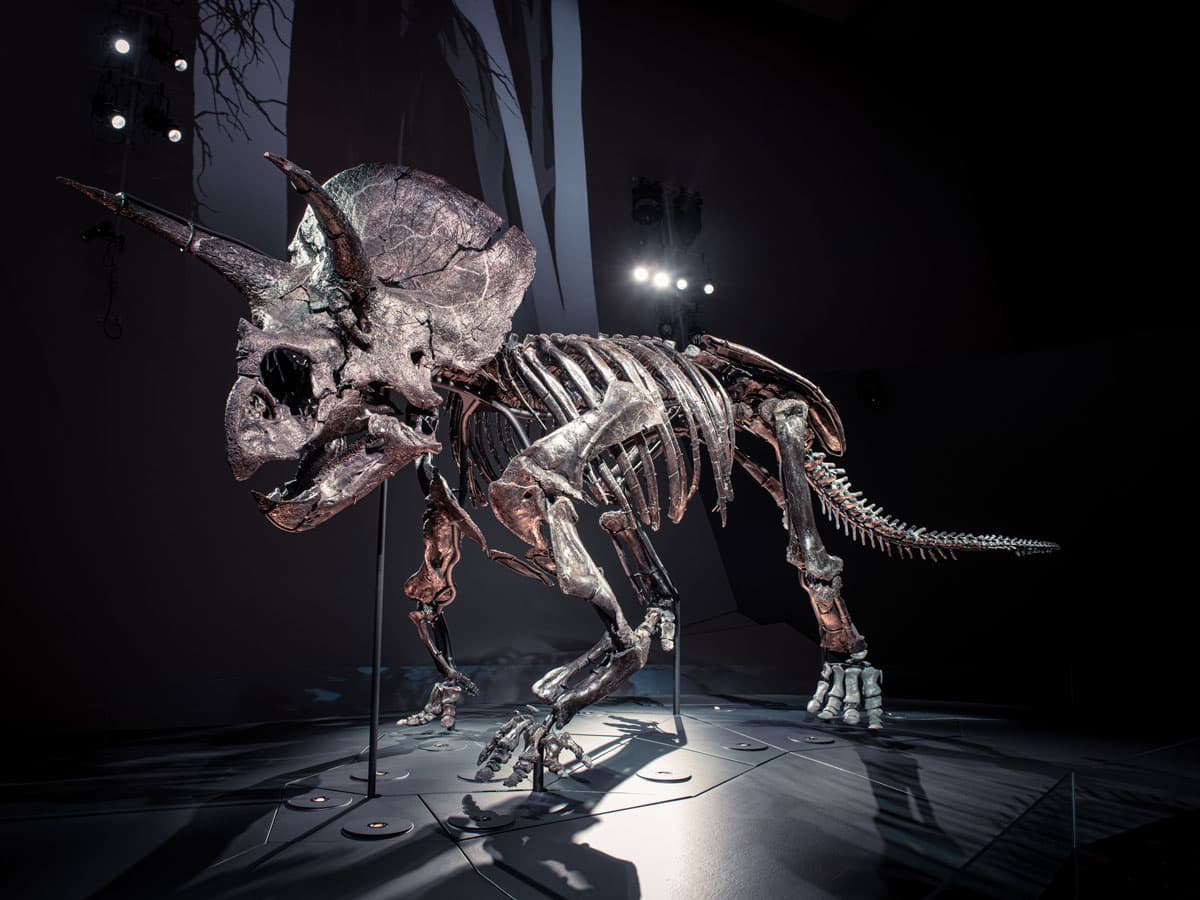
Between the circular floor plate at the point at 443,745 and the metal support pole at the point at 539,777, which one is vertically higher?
the metal support pole at the point at 539,777

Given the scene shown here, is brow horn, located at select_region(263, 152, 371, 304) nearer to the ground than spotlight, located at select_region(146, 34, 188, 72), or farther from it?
Answer: nearer to the ground

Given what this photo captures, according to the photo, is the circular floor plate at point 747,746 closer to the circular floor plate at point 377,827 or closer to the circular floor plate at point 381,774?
the circular floor plate at point 381,774

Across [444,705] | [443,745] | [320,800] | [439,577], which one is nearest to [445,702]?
[444,705]

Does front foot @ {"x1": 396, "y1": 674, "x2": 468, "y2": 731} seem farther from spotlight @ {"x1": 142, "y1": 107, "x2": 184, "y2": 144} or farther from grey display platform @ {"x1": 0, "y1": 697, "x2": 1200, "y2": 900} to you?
spotlight @ {"x1": 142, "y1": 107, "x2": 184, "y2": 144}

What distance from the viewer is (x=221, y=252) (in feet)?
8.81

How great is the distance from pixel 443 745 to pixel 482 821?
1272 millimetres

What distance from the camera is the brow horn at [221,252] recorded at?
2469mm

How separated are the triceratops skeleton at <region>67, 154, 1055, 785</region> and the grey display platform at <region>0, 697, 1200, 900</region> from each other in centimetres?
38

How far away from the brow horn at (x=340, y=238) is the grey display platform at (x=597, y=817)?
205cm

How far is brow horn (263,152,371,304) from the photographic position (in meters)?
2.37

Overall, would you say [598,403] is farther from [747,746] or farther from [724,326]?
[724,326]

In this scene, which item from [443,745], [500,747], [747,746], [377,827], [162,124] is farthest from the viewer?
[162,124]

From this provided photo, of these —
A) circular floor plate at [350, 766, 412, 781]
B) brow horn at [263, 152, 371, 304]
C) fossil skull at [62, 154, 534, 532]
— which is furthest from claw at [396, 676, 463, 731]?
brow horn at [263, 152, 371, 304]

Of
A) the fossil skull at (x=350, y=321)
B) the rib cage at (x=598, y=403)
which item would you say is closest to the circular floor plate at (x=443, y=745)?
the rib cage at (x=598, y=403)
